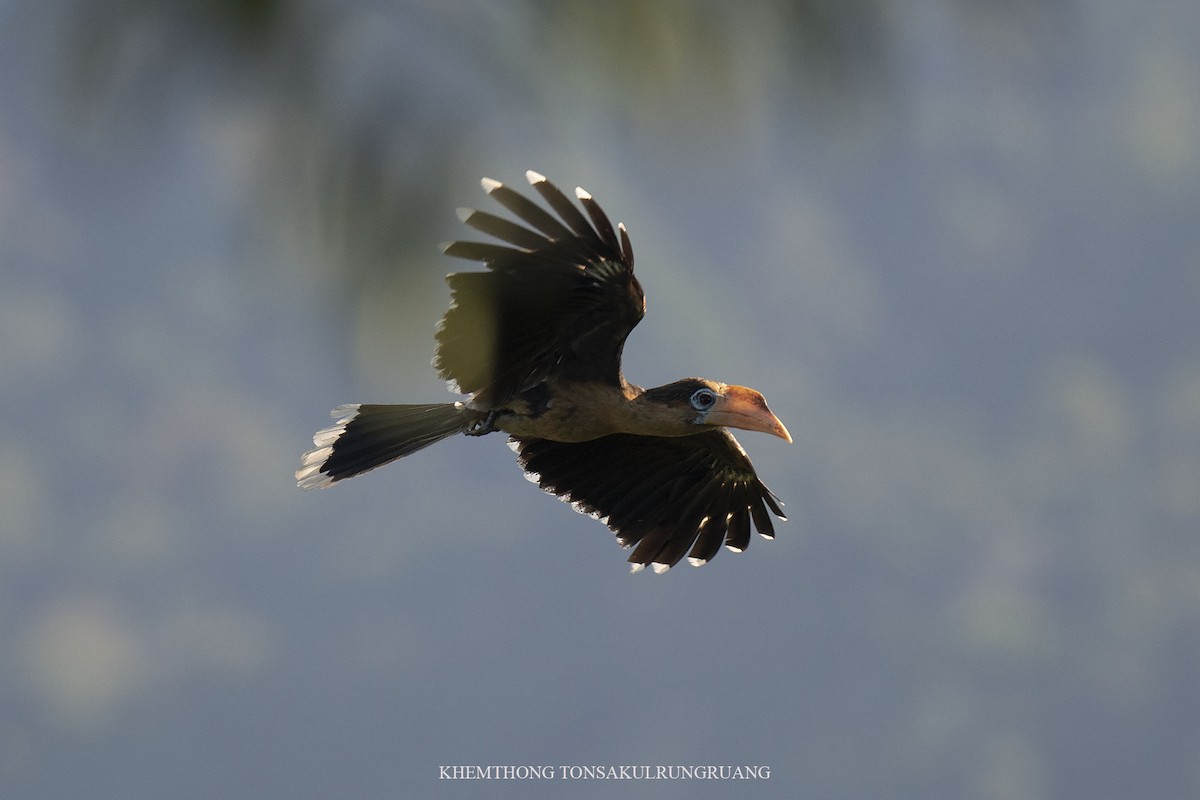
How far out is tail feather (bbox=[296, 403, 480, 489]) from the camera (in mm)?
5531

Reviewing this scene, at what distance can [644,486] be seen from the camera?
21.9 ft

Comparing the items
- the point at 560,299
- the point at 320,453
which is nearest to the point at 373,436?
the point at 320,453

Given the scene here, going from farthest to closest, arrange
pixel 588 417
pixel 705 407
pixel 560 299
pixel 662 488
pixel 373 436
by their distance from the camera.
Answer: pixel 662 488 → pixel 373 436 → pixel 705 407 → pixel 588 417 → pixel 560 299

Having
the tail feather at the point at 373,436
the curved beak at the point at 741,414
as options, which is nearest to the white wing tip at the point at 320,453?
the tail feather at the point at 373,436

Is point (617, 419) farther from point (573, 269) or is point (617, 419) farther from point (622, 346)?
point (573, 269)

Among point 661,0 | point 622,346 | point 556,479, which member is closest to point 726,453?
point 556,479

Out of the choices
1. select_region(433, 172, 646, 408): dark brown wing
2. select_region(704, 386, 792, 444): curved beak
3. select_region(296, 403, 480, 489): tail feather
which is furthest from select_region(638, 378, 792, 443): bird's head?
select_region(296, 403, 480, 489): tail feather

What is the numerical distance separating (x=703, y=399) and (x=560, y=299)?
1.01 m

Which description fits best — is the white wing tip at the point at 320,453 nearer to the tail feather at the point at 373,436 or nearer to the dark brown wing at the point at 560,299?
the tail feather at the point at 373,436

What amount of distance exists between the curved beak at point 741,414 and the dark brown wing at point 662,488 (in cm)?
85

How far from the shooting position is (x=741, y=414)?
565 cm

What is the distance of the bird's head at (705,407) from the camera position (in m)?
5.66

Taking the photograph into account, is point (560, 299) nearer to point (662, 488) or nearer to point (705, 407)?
point (705, 407)

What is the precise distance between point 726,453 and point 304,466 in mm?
2130
